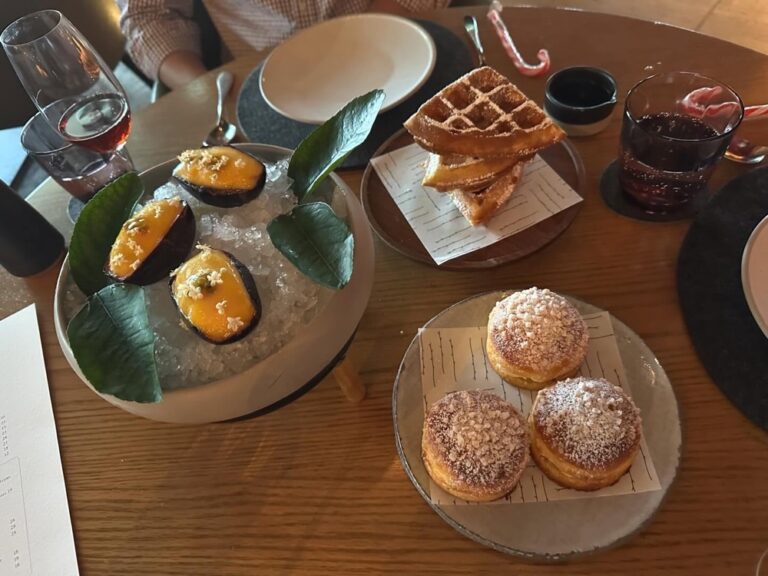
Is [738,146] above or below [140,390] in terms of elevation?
below

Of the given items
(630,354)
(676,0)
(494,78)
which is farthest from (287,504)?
(676,0)

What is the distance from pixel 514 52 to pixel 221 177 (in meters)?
0.65

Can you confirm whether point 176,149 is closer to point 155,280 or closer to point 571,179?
point 155,280

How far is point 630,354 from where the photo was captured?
25.4 inches

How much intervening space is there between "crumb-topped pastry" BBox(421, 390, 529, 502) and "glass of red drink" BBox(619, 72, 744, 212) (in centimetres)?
40

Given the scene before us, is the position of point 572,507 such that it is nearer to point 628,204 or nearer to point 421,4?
point 628,204

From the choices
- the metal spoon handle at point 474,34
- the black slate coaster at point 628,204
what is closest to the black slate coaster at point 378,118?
the metal spoon handle at point 474,34

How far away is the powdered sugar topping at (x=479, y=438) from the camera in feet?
1.81

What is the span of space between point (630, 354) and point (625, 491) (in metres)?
0.16

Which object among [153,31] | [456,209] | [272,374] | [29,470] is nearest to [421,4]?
[153,31]

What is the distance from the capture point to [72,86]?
0.90 meters

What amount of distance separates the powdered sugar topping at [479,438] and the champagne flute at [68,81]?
668 millimetres

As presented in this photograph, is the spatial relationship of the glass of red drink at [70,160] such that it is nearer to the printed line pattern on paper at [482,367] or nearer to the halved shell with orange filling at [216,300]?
the halved shell with orange filling at [216,300]

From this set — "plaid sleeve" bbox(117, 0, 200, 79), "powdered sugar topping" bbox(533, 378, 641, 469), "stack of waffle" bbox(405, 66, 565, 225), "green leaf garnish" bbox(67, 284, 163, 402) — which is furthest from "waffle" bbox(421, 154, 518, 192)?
"plaid sleeve" bbox(117, 0, 200, 79)
